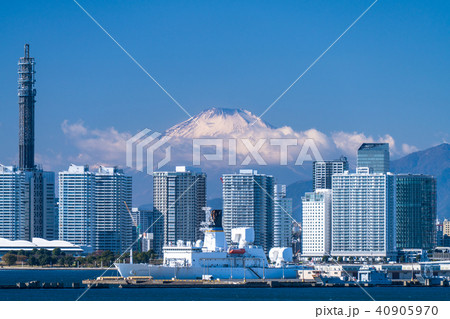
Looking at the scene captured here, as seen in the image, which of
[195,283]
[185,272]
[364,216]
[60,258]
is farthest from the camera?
[364,216]

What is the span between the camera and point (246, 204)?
196 m

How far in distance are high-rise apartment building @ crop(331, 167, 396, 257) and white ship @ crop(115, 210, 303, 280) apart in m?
91.8

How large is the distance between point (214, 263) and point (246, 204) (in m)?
102

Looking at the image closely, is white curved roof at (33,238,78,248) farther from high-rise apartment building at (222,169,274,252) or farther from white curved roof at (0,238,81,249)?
high-rise apartment building at (222,169,274,252)

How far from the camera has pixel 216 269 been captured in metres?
93.3

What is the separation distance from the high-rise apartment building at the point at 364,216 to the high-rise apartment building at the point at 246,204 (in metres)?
13.4

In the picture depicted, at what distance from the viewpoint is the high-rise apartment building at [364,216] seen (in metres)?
191

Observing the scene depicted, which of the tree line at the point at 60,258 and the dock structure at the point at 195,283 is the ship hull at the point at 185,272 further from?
the tree line at the point at 60,258

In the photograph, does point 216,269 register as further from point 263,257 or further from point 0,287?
point 0,287

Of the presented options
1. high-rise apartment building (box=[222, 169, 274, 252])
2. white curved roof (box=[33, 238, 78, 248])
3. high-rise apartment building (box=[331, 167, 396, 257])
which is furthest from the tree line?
high-rise apartment building (box=[331, 167, 396, 257])

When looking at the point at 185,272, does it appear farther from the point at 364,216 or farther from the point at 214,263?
the point at 364,216

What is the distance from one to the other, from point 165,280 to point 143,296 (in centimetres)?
1553

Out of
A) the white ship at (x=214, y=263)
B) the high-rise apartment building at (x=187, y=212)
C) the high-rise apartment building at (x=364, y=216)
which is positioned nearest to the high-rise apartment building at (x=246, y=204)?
the high-rise apartment building at (x=187, y=212)

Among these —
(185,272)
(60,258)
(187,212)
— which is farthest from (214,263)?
(187,212)
